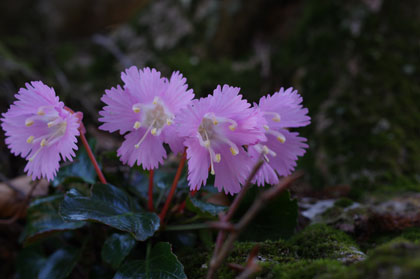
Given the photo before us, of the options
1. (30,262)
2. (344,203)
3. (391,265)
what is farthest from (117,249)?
(344,203)

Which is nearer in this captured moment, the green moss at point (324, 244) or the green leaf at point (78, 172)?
the green moss at point (324, 244)

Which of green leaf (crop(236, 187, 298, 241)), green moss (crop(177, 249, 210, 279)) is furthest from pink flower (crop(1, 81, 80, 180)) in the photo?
green leaf (crop(236, 187, 298, 241))

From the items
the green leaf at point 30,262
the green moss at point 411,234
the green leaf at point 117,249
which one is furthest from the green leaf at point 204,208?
the green leaf at point 30,262

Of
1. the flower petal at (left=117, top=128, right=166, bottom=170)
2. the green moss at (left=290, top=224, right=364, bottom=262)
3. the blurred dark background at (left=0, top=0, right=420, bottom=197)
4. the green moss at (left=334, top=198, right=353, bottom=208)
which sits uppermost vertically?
the blurred dark background at (left=0, top=0, right=420, bottom=197)

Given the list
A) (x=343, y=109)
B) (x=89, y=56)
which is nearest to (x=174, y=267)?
(x=343, y=109)

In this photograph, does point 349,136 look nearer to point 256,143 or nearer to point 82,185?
point 256,143

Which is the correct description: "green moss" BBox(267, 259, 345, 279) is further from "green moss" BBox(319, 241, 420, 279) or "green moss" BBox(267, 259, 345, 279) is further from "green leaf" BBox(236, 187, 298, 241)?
"green leaf" BBox(236, 187, 298, 241)

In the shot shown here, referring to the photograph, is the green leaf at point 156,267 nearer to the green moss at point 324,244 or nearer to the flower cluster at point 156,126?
the flower cluster at point 156,126
